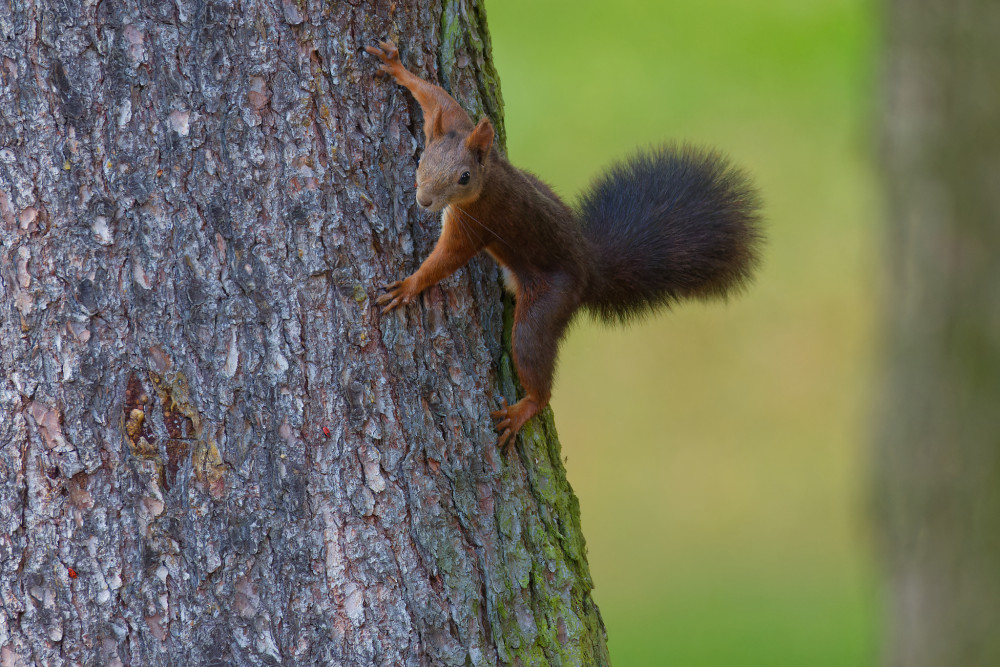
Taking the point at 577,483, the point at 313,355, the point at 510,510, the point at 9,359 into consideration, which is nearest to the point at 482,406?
the point at 510,510

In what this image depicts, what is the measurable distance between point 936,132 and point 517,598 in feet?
3.90

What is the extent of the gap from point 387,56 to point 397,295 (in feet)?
1.46

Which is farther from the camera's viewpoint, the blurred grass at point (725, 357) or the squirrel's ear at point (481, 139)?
the blurred grass at point (725, 357)

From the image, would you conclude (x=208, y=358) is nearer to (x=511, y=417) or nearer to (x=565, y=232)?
(x=511, y=417)

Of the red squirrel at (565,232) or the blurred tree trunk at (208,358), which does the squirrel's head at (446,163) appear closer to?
the red squirrel at (565,232)

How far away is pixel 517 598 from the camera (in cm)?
209

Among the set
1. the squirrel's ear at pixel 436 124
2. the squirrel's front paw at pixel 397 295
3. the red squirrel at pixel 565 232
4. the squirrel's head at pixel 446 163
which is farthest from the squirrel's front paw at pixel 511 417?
the squirrel's ear at pixel 436 124

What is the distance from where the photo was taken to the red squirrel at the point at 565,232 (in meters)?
2.06

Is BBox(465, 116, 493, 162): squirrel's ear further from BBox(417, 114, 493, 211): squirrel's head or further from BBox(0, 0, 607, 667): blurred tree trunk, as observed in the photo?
BBox(0, 0, 607, 667): blurred tree trunk

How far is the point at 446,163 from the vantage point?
6.77 ft

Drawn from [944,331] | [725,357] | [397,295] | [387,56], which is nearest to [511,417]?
[397,295]

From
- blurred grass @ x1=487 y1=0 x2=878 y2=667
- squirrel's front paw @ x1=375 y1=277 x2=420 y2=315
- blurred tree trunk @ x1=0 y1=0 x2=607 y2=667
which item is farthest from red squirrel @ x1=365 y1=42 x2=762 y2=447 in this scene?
blurred grass @ x1=487 y1=0 x2=878 y2=667

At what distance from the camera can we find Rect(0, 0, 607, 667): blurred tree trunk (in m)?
1.82

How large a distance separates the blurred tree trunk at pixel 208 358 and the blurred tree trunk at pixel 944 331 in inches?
36.5
